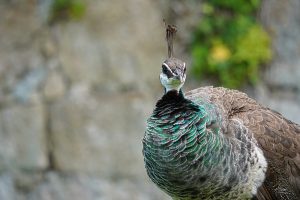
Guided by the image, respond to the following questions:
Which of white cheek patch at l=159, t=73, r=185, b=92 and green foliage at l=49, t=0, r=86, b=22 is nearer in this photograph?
white cheek patch at l=159, t=73, r=185, b=92

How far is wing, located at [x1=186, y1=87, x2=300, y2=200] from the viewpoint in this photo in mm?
2514

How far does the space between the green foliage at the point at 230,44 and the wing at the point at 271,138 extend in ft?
3.31

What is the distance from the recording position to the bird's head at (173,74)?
7.29ft

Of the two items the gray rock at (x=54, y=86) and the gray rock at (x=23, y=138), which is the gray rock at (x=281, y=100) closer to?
the gray rock at (x=54, y=86)

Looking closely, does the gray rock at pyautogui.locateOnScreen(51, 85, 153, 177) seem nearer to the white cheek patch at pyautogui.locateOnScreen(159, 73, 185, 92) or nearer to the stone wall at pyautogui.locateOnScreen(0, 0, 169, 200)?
the stone wall at pyautogui.locateOnScreen(0, 0, 169, 200)

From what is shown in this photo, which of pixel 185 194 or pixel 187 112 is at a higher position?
pixel 187 112

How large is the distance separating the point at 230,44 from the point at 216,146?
131cm

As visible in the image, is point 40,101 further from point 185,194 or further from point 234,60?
point 185,194

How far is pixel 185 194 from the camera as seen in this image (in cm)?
244

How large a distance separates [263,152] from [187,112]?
13.2 inches

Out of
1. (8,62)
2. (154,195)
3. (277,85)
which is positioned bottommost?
(154,195)

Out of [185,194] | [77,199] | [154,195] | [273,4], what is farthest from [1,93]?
[185,194]

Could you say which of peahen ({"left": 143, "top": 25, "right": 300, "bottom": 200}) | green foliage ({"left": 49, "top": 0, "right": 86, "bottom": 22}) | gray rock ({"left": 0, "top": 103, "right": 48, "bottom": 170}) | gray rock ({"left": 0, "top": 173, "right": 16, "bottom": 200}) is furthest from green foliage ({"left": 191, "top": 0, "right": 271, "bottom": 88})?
gray rock ({"left": 0, "top": 173, "right": 16, "bottom": 200})

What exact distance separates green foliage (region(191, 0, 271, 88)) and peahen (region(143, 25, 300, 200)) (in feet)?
3.23
